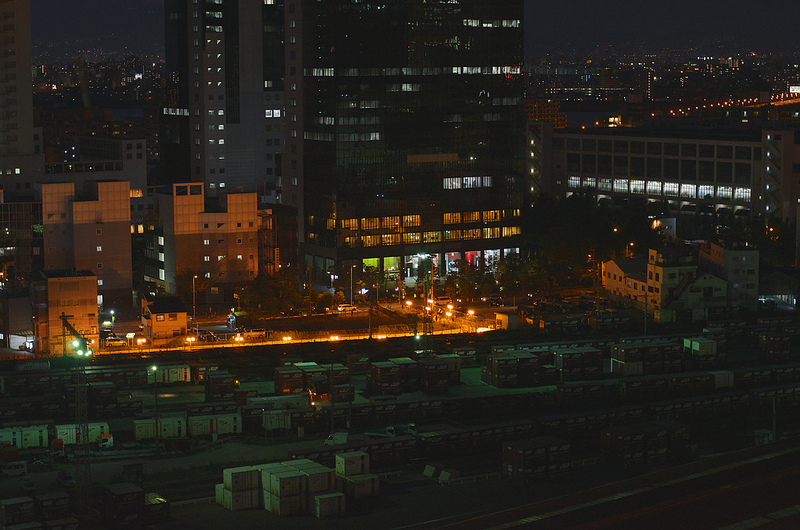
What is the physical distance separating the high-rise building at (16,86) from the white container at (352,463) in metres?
31.7

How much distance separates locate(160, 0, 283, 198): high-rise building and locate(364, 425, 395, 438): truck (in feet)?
85.2

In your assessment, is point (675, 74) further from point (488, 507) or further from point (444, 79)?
point (488, 507)

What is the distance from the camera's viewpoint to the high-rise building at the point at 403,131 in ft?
144

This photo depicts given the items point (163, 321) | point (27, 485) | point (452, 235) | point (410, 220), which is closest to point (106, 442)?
point (27, 485)

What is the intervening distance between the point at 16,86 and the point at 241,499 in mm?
34893

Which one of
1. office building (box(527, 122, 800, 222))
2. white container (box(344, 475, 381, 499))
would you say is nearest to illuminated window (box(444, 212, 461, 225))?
office building (box(527, 122, 800, 222))

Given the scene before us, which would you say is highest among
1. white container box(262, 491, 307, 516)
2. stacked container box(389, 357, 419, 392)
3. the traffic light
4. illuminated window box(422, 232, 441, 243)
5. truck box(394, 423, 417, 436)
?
illuminated window box(422, 232, 441, 243)

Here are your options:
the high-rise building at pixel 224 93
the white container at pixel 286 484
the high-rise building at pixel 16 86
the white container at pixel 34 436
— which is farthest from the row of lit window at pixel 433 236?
the white container at pixel 286 484

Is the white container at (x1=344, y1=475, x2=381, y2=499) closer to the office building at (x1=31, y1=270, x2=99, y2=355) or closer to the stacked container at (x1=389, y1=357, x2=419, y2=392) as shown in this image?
the stacked container at (x1=389, y1=357, x2=419, y2=392)

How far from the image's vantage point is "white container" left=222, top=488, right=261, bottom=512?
875 inches

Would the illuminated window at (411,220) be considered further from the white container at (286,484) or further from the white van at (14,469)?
the white container at (286,484)

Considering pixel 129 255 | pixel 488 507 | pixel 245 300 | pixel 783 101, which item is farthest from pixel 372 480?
pixel 783 101

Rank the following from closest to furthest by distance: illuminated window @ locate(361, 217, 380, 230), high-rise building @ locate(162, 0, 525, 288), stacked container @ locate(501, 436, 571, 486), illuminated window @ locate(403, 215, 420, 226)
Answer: stacked container @ locate(501, 436, 571, 486) < high-rise building @ locate(162, 0, 525, 288) < illuminated window @ locate(361, 217, 380, 230) < illuminated window @ locate(403, 215, 420, 226)

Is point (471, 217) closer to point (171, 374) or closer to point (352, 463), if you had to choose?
point (171, 374)
